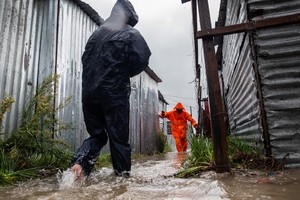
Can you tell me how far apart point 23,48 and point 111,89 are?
75.8 inches

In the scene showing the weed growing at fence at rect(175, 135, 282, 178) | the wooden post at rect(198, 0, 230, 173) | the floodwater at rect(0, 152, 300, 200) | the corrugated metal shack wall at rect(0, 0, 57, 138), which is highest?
the corrugated metal shack wall at rect(0, 0, 57, 138)

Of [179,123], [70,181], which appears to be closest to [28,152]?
[70,181]

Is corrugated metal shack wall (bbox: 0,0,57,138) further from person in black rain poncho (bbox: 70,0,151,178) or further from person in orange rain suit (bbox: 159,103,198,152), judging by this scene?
person in orange rain suit (bbox: 159,103,198,152)

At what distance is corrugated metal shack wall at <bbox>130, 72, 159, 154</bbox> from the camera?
330 inches

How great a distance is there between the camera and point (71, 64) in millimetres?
5008

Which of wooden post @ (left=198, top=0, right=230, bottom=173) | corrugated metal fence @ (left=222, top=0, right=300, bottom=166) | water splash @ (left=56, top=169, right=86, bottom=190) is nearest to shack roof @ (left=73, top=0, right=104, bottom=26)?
wooden post @ (left=198, top=0, right=230, bottom=173)

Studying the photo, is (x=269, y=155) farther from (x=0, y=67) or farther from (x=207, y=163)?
(x=0, y=67)

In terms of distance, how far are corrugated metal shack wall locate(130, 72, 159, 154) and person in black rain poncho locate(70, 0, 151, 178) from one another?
509cm

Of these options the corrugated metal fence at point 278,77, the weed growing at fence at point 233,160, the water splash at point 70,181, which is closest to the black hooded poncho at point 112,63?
the water splash at point 70,181

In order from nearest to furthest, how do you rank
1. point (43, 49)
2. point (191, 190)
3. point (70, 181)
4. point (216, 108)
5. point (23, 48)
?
point (191, 190) < point (70, 181) < point (216, 108) < point (23, 48) < point (43, 49)

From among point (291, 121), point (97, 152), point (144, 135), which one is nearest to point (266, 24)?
point (291, 121)

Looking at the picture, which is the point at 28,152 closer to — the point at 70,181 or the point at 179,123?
the point at 70,181

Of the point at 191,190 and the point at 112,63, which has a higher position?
the point at 112,63

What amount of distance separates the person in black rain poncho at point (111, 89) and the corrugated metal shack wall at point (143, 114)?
16.7 feet
